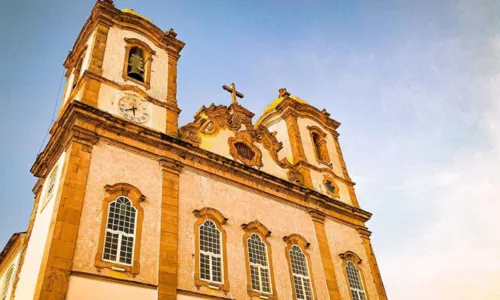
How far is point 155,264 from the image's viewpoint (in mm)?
14031

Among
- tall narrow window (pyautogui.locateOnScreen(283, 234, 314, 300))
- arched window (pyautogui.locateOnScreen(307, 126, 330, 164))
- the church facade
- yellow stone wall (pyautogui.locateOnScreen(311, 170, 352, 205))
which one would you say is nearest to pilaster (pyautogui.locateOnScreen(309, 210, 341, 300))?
the church facade

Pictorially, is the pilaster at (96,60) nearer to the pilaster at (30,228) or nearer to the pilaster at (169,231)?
the pilaster at (169,231)

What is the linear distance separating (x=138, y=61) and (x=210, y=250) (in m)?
9.26

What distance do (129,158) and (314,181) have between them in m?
10.5

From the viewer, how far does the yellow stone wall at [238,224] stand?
15.4 m

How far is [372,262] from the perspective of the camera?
70.9ft

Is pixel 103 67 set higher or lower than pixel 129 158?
higher

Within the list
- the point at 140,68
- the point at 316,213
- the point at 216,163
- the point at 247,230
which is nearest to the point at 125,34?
the point at 140,68

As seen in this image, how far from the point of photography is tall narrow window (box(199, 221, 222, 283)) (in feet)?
50.0

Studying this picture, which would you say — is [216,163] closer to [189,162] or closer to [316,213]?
[189,162]

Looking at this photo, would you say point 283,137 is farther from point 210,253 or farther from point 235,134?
point 210,253

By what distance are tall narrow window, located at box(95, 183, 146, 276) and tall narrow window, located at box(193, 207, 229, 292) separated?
2223mm

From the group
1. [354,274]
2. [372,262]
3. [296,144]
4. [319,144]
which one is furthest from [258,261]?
[319,144]

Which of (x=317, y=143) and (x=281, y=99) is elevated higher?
(x=281, y=99)
